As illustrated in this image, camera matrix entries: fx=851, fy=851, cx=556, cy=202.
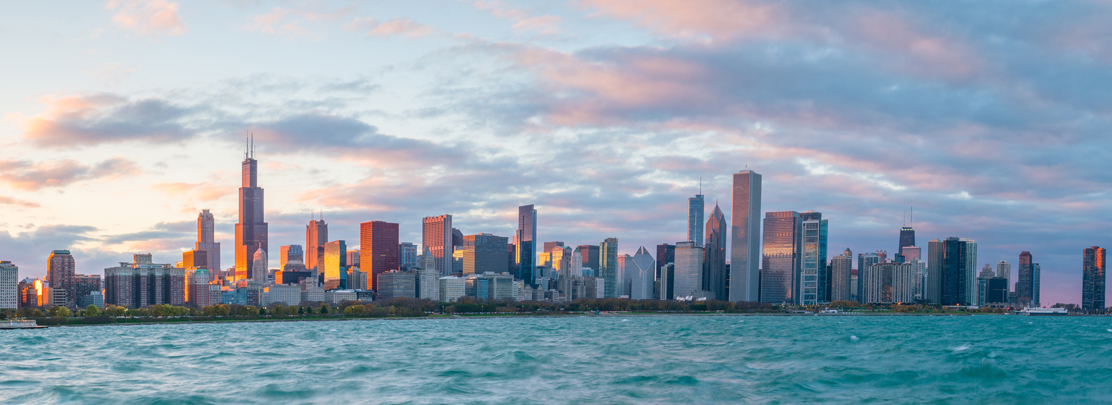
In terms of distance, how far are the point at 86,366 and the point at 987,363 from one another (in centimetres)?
7858

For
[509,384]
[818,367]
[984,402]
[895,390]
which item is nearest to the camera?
[984,402]

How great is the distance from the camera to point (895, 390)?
2243 inches

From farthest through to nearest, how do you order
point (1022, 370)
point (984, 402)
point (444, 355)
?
1. point (444, 355)
2. point (1022, 370)
3. point (984, 402)

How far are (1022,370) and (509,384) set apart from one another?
4053cm

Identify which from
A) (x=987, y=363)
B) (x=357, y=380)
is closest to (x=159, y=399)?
(x=357, y=380)

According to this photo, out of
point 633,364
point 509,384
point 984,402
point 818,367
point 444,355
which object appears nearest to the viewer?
point 984,402

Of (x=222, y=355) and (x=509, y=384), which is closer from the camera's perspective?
(x=509, y=384)

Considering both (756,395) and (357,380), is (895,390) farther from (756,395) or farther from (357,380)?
(357,380)

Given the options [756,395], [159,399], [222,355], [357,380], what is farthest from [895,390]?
[222,355]

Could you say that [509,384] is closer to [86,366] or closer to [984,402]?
[984,402]

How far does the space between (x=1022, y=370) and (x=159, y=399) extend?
62960 mm

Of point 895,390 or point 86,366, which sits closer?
point 895,390

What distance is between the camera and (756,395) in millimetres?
54125

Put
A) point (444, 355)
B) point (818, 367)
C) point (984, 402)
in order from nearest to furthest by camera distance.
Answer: point (984, 402) < point (818, 367) < point (444, 355)
